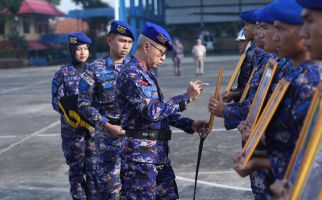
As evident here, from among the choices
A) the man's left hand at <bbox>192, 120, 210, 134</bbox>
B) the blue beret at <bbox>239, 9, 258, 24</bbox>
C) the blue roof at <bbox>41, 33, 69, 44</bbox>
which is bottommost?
the blue roof at <bbox>41, 33, 69, 44</bbox>

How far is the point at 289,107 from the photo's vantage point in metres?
2.19

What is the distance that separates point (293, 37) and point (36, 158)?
6.06 meters

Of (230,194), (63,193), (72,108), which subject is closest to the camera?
(72,108)

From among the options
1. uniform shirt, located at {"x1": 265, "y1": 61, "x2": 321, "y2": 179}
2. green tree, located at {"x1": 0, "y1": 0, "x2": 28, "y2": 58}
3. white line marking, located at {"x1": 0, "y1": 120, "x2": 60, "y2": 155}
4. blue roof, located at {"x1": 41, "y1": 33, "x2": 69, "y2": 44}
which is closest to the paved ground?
white line marking, located at {"x1": 0, "y1": 120, "x2": 60, "y2": 155}

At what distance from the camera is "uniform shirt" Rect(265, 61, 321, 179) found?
2.12 metres

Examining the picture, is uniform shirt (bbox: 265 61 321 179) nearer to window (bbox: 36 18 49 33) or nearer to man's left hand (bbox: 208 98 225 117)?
man's left hand (bbox: 208 98 225 117)

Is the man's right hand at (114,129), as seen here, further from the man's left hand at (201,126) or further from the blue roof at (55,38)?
the blue roof at (55,38)

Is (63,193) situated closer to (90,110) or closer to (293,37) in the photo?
(90,110)

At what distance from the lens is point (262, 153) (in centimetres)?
235

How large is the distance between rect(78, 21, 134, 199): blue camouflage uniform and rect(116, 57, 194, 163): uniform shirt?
88cm

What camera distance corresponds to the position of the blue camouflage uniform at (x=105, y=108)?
4621 mm

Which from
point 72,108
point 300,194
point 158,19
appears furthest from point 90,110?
point 158,19

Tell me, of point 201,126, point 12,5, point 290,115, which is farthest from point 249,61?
point 12,5

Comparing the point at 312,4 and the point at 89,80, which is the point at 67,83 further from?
the point at 312,4
